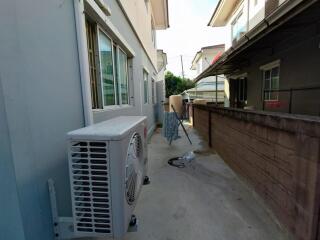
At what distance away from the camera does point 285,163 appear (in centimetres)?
193

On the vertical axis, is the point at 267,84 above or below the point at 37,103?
above

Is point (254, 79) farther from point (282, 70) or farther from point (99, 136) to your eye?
point (99, 136)

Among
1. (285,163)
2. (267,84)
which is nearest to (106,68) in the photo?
(285,163)

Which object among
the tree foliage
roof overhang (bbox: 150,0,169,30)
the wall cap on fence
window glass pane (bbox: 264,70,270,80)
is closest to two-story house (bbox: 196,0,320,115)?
window glass pane (bbox: 264,70,270,80)

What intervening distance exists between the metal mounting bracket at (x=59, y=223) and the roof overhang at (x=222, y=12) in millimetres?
8985

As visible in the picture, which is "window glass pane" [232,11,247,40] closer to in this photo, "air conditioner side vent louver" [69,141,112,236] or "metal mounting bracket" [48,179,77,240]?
"air conditioner side vent louver" [69,141,112,236]

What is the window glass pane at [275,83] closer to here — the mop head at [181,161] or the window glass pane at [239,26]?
the window glass pane at [239,26]

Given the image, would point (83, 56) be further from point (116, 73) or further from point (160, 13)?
point (160, 13)

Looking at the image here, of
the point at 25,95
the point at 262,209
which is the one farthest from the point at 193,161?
the point at 25,95

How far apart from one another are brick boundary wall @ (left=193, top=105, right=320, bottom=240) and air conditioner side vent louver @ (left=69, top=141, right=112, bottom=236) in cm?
159

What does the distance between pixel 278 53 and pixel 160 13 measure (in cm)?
652

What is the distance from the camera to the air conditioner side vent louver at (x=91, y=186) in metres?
1.02

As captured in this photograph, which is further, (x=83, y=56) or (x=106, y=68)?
(x=106, y=68)

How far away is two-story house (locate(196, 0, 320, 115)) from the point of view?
263 cm
